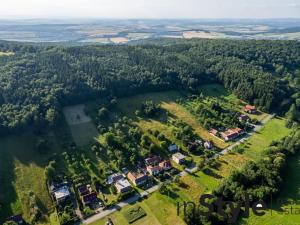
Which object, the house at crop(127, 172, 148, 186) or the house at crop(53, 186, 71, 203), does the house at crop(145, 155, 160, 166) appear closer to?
the house at crop(127, 172, 148, 186)

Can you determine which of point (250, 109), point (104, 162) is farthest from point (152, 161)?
point (250, 109)

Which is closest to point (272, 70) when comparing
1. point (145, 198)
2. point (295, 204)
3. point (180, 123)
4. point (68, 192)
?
point (180, 123)

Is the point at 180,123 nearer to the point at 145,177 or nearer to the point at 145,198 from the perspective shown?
the point at 145,177

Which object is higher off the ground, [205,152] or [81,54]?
[81,54]

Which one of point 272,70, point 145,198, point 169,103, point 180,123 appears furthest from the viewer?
point 272,70

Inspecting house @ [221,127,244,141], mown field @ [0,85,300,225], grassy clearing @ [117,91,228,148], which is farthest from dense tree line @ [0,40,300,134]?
house @ [221,127,244,141]

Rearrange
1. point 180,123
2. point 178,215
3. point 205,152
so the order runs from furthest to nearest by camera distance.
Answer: point 180,123, point 205,152, point 178,215

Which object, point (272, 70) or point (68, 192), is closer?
point (68, 192)
